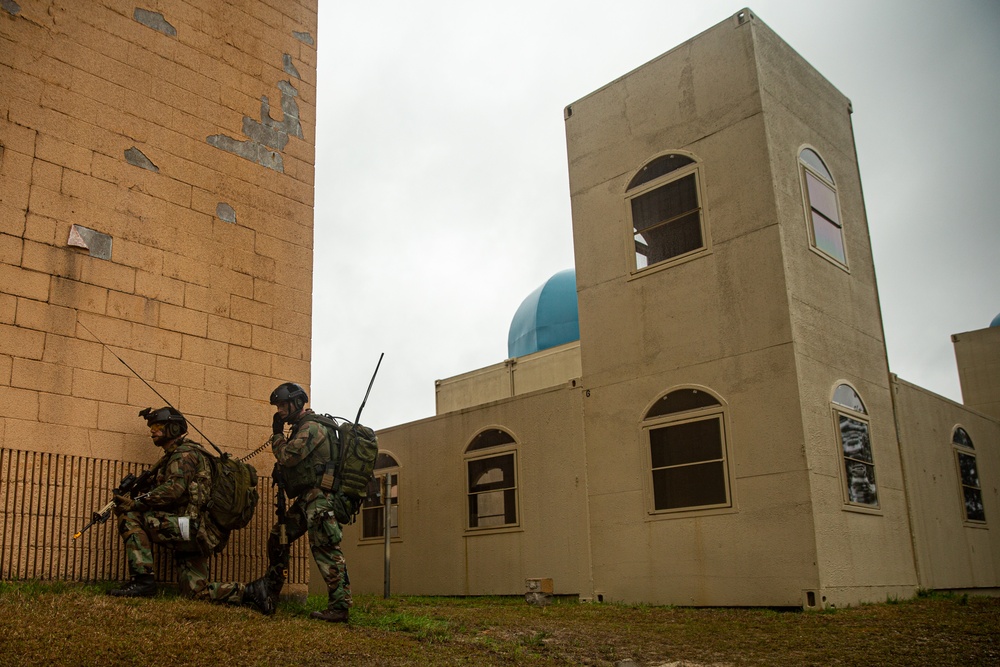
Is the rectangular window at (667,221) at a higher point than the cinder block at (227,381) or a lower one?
higher

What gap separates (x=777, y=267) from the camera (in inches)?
451

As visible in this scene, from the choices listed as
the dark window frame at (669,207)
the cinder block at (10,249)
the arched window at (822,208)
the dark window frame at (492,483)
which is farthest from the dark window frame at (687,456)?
the cinder block at (10,249)

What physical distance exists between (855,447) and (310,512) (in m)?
7.34

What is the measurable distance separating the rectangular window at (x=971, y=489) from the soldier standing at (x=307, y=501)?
10806 mm

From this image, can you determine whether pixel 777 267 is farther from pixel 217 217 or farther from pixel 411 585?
pixel 411 585

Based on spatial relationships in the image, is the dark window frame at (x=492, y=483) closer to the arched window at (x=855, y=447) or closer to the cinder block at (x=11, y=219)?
the arched window at (x=855, y=447)

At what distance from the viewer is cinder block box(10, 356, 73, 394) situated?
7473mm

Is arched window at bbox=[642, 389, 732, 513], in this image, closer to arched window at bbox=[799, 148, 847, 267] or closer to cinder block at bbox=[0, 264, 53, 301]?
arched window at bbox=[799, 148, 847, 267]

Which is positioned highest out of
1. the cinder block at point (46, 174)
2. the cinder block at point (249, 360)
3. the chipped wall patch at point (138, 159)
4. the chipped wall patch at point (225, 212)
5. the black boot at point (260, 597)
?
the chipped wall patch at point (138, 159)

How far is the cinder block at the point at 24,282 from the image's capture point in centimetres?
755

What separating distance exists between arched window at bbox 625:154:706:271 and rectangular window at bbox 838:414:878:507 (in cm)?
311

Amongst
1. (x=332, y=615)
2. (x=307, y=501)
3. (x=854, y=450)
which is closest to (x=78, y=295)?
(x=307, y=501)

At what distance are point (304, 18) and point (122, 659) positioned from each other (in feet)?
25.8

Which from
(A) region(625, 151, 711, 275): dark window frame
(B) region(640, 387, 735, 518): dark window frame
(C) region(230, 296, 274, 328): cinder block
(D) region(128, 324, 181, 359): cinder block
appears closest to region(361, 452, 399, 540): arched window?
(B) region(640, 387, 735, 518): dark window frame
